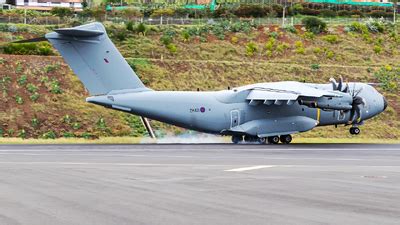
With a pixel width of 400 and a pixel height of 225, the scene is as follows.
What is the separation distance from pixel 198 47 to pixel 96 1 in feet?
198

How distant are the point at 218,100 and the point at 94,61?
24.7 feet

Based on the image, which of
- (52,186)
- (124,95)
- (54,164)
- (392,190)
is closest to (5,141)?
(124,95)

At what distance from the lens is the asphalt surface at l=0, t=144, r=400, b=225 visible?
15.9 metres

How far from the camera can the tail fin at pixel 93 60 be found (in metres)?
43.5

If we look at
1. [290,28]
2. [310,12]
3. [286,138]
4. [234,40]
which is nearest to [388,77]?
[234,40]

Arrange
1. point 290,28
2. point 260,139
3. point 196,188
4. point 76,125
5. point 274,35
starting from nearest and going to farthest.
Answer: point 196,188 → point 260,139 → point 76,125 → point 274,35 → point 290,28

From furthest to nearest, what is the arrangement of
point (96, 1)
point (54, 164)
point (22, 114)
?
point (96, 1) < point (22, 114) < point (54, 164)

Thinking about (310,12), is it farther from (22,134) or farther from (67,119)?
(22,134)

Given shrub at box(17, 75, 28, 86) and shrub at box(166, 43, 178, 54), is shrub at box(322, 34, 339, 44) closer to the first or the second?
shrub at box(166, 43, 178, 54)

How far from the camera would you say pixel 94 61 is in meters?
43.9

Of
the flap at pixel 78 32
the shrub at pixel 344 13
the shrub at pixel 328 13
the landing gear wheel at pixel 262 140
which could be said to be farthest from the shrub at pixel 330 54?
the flap at pixel 78 32

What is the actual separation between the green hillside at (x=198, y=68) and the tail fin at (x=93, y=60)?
10.6 m

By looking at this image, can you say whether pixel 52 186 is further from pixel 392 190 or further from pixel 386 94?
pixel 386 94

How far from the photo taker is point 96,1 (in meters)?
136
